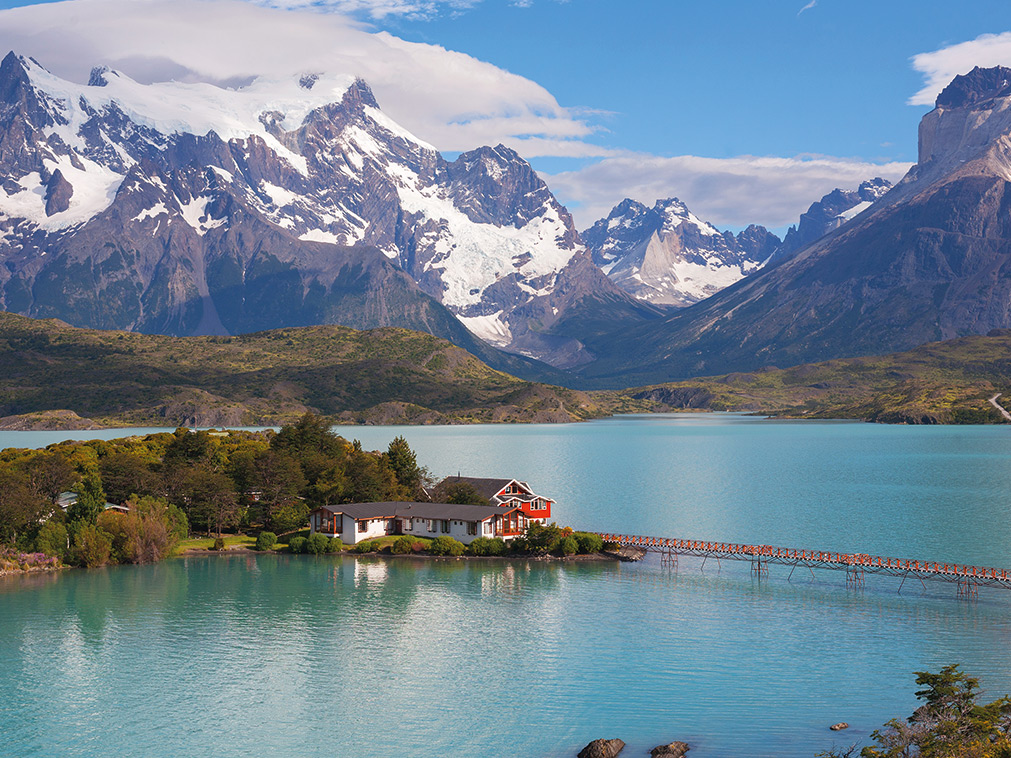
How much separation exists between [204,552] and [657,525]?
5666 centimetres

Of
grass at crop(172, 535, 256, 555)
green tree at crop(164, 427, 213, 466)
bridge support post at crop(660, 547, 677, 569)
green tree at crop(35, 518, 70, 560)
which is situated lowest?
bridge support post at crop(660, 547, 677, 569)

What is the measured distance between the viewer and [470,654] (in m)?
67.1

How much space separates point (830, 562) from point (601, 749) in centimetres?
5453

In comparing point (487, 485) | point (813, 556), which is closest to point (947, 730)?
point (813, 556)

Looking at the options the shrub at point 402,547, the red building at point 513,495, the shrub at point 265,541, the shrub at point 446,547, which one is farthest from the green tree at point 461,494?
the shrub at point 265,541

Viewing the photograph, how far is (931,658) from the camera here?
65375 millimetres

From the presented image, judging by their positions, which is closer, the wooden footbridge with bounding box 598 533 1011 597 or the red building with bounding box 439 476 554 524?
the wooden footbridge with bounding box 598 533 1011 597

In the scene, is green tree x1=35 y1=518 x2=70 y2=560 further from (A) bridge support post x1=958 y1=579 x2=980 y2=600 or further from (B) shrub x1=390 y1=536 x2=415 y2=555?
(A) bridge support post x1=958 y1=579 x2=980 y2=600

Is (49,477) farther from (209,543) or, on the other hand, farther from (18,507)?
(209,543)

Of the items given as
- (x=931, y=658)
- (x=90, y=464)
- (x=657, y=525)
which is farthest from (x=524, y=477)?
(x=931, y=658)

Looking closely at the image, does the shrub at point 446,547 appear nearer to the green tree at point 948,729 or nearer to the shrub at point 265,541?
the shrub at point 265,541

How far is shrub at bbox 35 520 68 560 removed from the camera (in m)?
97.1

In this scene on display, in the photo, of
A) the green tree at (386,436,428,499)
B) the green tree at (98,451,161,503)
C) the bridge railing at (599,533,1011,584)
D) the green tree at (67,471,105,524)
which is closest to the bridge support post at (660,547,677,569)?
the bridge railing at (599,533,1011,584)

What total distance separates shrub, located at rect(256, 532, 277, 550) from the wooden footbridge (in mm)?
36258
